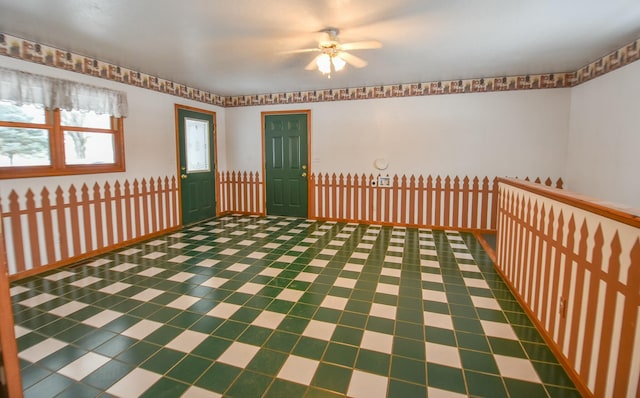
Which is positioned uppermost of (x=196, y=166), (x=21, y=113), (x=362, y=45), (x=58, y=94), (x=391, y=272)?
(x=362, y=45)

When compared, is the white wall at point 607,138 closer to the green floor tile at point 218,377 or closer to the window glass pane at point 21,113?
the green floor tile at point 218,377

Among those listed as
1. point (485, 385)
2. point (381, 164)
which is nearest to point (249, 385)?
point (485, 385)

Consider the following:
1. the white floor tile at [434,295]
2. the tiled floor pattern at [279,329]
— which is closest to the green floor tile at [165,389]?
the tiled floor pattern at [279,329]

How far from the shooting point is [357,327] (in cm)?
247

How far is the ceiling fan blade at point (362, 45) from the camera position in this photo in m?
3.44

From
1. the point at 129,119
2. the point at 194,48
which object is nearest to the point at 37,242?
the point at 129,119

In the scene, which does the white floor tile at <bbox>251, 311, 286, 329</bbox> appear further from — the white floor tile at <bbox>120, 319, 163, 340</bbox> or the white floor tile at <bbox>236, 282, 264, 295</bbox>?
the white floor tile at <bbox>120, 319, 163, 340</bbox>

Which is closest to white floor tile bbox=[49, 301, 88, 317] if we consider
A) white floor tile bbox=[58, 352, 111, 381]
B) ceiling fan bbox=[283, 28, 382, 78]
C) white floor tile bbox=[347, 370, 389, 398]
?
white floor tile bbox=[58, 352, 111, 381]

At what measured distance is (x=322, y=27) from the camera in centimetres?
304

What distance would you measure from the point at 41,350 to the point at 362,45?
12.8 ft

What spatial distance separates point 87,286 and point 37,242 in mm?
987

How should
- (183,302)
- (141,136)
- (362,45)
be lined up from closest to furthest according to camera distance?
(183,302) → (362,45) → (141,136)

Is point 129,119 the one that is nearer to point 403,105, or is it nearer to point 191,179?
point 191,179

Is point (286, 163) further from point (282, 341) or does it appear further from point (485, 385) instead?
point (485, 385)
